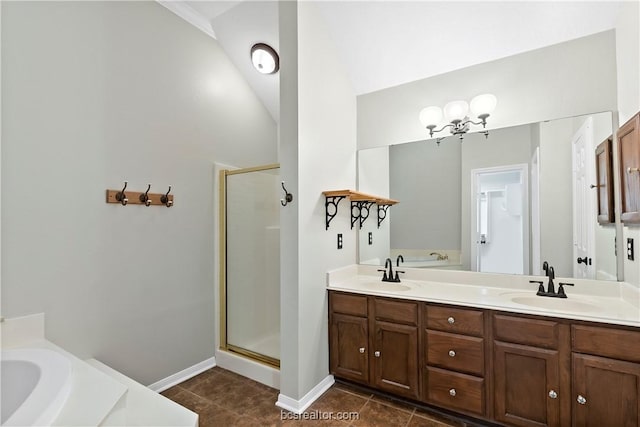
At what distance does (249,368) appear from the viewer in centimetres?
249

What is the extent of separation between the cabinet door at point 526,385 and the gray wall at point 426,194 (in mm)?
897

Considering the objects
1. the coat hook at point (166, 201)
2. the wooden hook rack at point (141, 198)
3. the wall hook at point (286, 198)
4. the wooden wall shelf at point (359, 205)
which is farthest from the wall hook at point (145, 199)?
the wooden wall shelf at point (359, 205)

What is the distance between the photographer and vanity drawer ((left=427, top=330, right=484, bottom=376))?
181cm

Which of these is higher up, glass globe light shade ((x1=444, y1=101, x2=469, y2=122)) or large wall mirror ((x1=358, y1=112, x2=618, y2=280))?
glass globe light shade ((x1=444, y1=101, x2=469, y2=122))

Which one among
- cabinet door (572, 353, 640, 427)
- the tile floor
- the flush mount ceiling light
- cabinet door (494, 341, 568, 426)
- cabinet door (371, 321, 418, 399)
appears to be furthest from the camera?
the flush mount ceiling light

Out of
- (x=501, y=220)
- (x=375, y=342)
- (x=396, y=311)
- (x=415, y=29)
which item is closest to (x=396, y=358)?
(x=375, y=342)

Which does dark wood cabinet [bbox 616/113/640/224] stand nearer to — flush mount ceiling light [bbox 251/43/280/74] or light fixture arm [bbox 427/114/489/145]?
light fixture arm [bbox 427/114/489/145]


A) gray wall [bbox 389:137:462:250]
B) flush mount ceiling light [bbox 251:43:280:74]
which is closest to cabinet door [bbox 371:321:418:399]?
gray wall [bbox 389:137:462:250]

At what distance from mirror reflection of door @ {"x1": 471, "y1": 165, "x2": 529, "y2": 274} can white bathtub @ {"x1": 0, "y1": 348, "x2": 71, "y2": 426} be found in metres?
2.50

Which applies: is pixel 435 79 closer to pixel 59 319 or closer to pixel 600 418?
pixel 600 418

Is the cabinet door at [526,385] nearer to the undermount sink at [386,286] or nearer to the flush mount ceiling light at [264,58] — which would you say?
the undermount sink at [386,286]

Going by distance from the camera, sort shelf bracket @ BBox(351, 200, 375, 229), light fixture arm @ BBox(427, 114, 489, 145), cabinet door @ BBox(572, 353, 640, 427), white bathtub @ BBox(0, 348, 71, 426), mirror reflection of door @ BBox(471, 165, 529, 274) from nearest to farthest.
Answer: white bathtub @ BBox(0, 348, 71, 426) → cabinet door @ BBox(572, 353, 640, 427) → mirror reflection of door @ BBox(471, 165, 529, 274) → light fixture arm @ BBox(427, 114, 489, 145) → shelf bracket @ BBox(351, 200, 375, 229)

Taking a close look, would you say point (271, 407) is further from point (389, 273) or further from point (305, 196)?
point (305, 196)

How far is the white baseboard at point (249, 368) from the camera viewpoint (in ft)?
7.69
